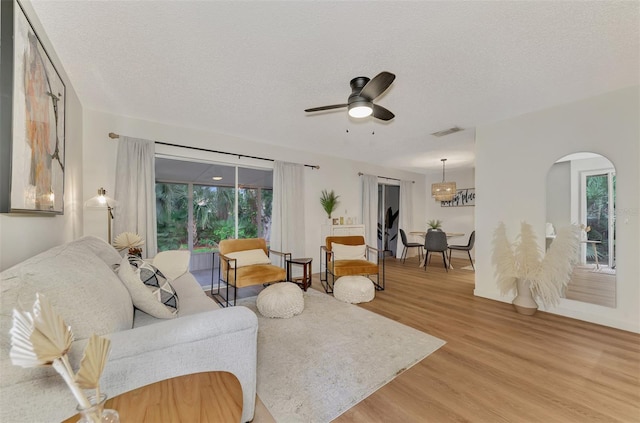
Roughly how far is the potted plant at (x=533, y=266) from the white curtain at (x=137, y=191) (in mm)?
4595

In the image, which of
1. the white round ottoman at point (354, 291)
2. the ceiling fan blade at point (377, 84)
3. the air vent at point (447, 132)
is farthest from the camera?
the air vent at point (447, 132)

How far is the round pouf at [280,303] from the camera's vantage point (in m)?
2.86

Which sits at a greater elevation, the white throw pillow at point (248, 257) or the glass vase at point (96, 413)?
the glass vase at point (96, 413)

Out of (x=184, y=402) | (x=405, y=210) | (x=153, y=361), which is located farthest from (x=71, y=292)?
(x=405, y=210)

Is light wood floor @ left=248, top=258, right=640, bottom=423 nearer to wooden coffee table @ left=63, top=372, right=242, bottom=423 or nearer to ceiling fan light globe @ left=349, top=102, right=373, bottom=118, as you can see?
wooden coffee table @ left=63, top=372, right=242, bottom=423

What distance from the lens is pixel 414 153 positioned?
5.23 metres

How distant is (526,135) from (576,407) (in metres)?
2.96

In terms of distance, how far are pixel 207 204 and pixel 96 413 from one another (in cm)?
391

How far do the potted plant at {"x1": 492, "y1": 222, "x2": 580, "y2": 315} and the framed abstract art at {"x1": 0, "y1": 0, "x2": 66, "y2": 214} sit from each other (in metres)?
4.39

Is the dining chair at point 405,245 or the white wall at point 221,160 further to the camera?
the dining chair at point 405,245

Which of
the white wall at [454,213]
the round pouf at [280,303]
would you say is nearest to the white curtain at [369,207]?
the white wall at [454,213]

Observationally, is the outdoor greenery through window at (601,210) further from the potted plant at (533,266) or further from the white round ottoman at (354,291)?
the white round ottoman at (354,291)

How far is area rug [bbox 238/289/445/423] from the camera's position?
5.35ft

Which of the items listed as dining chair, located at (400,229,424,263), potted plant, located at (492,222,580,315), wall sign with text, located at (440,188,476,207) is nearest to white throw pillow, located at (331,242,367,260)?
potted plant, located at (492,222,580,315)
